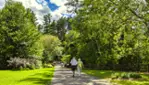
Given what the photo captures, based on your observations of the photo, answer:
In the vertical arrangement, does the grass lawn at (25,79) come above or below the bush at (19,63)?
below

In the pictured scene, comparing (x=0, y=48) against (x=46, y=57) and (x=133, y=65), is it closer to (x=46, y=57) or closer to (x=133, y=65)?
(x=46, y=57)

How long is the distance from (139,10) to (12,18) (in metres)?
26.5

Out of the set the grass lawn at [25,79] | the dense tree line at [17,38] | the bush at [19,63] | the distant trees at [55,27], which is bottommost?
the grass lawn at [25,79]

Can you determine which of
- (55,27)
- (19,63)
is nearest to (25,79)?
(19,63)

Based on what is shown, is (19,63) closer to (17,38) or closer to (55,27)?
Answer: (17,38)

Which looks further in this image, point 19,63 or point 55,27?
point 55,27

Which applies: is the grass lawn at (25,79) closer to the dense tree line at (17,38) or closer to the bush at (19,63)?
the bush at (19,63)

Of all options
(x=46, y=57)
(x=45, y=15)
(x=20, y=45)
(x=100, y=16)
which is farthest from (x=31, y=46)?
(x=45, y=15)

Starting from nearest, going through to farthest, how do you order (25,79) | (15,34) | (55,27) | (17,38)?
(25,79)
(17,38)
(15,34)
(55,27)

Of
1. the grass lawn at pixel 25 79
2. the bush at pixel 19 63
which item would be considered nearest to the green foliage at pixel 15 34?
the bush at pixel 19 63

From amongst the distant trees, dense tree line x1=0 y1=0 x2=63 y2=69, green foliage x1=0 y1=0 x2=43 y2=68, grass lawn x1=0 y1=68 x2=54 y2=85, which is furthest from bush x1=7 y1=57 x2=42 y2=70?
the distant trees

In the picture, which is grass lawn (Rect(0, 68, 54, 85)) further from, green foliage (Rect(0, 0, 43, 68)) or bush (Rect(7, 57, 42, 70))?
green foliage (Rect(0, 0, 43, 68))

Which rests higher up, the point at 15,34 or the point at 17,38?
the point at 15,34

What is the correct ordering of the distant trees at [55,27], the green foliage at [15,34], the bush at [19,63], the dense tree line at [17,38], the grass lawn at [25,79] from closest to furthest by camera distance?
the grass lawn at [25,79] < the bush at [19,63] < the dense tree line at [17,38] < the green foliage at [15,34] < the distant trees at [55,27]
